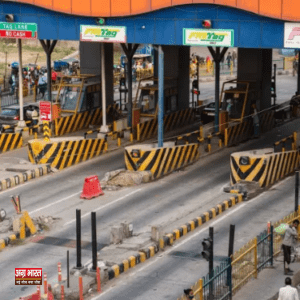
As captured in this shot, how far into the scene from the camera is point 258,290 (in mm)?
27422

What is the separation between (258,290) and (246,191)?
11677 millimetres

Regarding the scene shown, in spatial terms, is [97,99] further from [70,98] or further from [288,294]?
[288,294]

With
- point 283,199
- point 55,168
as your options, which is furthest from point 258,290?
point 55,168

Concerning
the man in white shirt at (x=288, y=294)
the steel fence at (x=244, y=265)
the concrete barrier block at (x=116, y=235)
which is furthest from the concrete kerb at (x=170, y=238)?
the man in white shirt at (x=288, y=294)

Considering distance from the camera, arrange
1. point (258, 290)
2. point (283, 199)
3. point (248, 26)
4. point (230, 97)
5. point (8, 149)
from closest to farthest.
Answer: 1. point (258, 290)
2. point (283, 199)
3. point (248, 26)
4. point (8, 149)
5. point (230, 97)

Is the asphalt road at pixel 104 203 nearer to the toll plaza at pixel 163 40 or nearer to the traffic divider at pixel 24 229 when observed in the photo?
the traffic divider at pixel 24 229

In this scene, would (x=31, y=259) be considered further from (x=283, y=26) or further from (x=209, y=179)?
(x=283, y=26)

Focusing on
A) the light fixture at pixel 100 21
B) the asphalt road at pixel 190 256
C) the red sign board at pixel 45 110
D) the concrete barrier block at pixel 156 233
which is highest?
the light fixture at pixel 100 21

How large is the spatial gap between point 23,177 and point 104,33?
316 inches

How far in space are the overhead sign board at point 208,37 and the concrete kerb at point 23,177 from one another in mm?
8357

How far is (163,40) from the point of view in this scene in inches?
1715

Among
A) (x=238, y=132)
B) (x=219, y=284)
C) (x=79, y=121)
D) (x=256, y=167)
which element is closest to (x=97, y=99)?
(x=79, y=121)

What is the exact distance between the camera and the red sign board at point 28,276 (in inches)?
987

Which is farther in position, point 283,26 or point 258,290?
point 283,26
